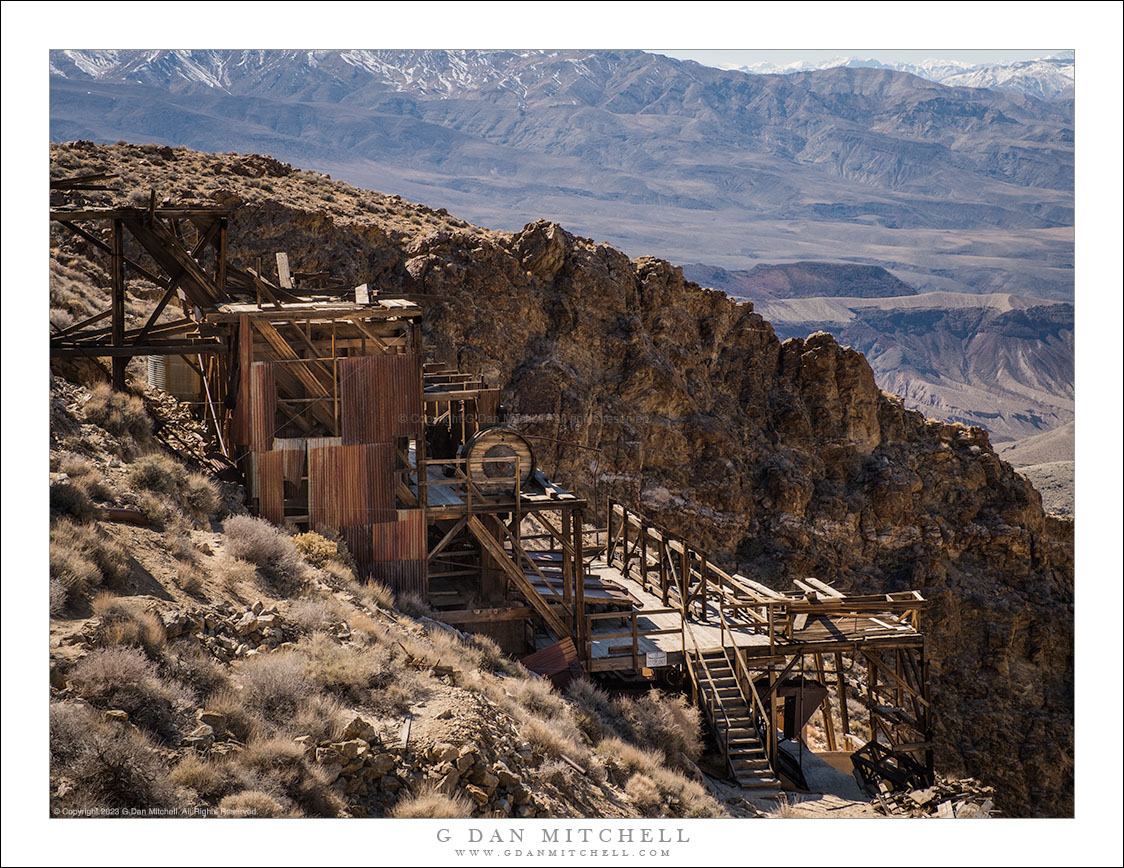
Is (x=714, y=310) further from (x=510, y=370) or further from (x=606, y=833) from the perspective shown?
(x=606, y=833)

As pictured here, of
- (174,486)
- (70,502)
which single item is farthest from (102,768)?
(174,486)

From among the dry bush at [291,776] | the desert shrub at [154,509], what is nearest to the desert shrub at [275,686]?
the dry bush at [291,776]

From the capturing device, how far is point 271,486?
63.3 feet

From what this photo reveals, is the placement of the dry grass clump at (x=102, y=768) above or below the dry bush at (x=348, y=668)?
above

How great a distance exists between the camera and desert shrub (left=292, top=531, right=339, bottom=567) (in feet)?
58.8

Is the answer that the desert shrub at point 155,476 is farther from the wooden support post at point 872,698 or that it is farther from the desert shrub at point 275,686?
the wooden support post at point 872,698

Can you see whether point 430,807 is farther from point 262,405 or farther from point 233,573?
point 262,405

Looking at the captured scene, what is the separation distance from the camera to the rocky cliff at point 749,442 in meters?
39.3

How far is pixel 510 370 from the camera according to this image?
1615 inches

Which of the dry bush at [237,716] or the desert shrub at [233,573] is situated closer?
the dry bush at [237,716]

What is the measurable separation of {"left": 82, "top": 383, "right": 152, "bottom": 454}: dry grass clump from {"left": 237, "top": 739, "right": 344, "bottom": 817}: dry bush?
8654 millimetres

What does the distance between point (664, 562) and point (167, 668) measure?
520 inches

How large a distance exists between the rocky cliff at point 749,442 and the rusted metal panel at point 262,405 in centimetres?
1954

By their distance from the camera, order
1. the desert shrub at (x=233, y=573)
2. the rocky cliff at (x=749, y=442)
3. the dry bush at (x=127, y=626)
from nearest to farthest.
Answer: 1. the dry bush at (x=127, y=626)
2. the desert shrub at (x=233, y=573)
3. the rocky cliff at (x=749, y=442)
